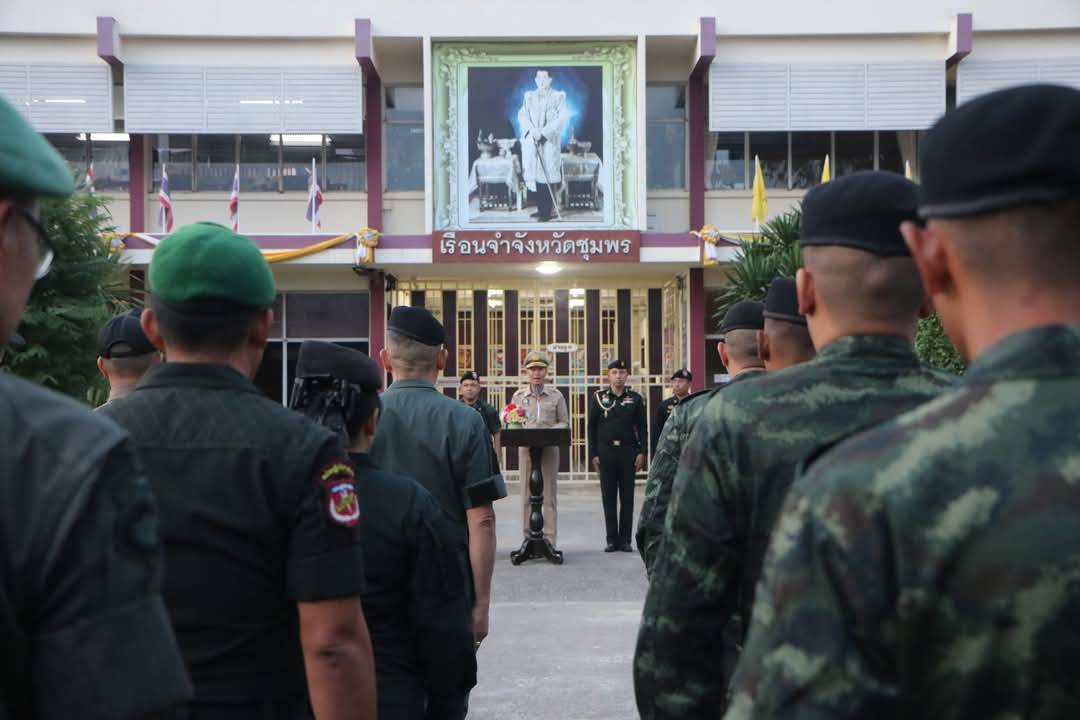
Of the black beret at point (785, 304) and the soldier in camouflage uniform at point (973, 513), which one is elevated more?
the black beret at point (785, 304)

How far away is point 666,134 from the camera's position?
18094mm

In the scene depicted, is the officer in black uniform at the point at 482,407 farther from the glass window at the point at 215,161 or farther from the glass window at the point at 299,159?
the glass window at the point at 215,161

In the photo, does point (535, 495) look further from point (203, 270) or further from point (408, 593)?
point (203, 270)

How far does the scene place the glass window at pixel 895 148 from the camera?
58.2 feet

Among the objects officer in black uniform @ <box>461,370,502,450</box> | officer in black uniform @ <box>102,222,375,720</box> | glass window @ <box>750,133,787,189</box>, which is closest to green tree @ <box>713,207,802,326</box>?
officer in black uniform @ <box>461,370,502,450</box>

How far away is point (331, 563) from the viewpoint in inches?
83.4

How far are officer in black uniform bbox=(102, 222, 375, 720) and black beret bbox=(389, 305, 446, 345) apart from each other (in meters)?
2.21

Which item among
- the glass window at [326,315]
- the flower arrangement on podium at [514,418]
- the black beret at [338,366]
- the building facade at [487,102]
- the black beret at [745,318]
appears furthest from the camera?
the glass window at [326,315]

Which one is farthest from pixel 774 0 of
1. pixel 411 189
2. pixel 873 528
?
pixel 873 528

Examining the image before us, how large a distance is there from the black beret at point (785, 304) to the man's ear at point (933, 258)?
75.5 inches

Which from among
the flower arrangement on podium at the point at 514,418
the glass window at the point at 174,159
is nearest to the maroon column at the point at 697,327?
the flower arrangement on podium at the point at 514,418

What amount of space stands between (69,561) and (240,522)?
36.8 inches

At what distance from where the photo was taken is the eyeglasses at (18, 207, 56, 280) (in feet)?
4.30

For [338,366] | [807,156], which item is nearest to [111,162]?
Result: [807,156]
